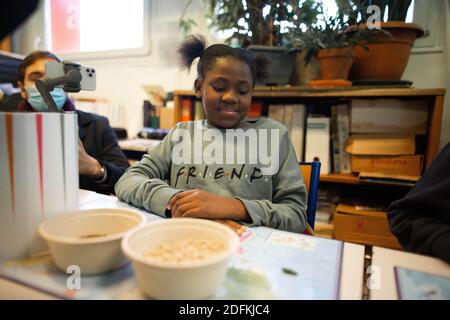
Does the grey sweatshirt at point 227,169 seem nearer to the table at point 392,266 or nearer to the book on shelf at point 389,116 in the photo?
the table at point 392,266

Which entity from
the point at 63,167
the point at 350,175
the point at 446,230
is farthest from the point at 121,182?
the point at 350,175

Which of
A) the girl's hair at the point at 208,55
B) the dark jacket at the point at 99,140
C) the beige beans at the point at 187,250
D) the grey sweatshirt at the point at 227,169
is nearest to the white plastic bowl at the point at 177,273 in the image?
the beige beans at the point at 187,250

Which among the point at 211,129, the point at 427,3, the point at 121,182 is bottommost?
the point at 121,182

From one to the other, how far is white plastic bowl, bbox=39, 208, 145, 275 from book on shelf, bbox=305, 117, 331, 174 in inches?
50.9

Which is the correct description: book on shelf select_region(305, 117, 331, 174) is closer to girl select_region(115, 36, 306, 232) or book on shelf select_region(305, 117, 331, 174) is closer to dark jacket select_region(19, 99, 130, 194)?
girl select_region(115, 36, 306, 232)

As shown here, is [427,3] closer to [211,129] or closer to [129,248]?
[211,129]

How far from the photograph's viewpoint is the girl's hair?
3.37 ft

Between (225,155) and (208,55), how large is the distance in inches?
14.5

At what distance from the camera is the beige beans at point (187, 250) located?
419 mm

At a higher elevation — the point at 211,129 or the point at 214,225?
the point at 211,129

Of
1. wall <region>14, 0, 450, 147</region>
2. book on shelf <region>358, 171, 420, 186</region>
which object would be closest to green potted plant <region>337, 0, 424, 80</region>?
wall <region>14, 0, 450, 147</region>

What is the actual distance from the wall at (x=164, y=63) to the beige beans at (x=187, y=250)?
4.59 ft

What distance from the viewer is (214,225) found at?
0.50 meters
